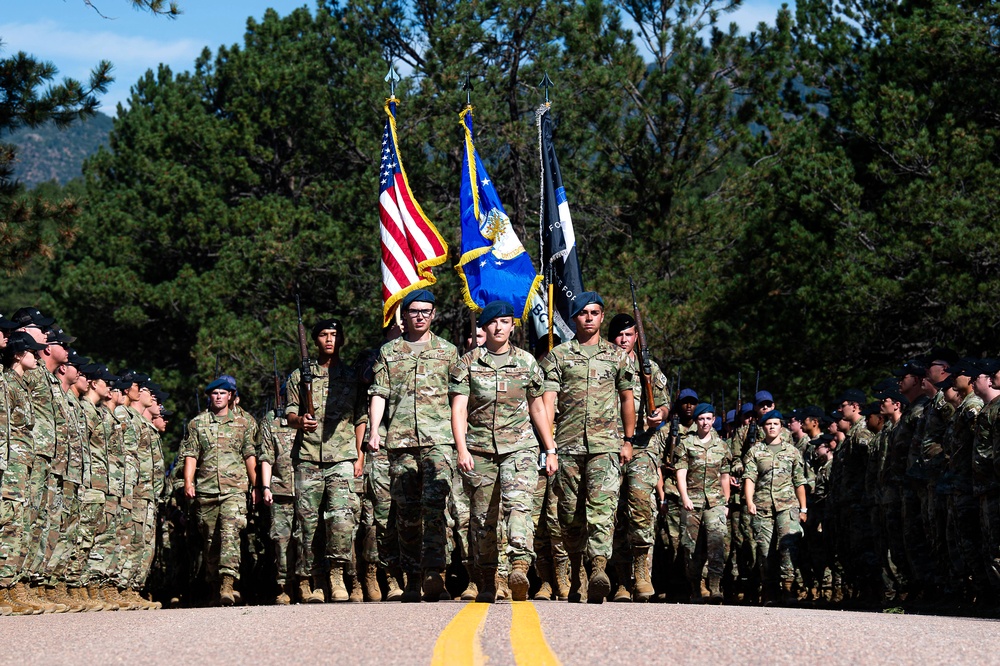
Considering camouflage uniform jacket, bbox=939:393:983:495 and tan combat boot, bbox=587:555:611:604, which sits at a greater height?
camouflage uniform jacket, bbox=939:393:983:495

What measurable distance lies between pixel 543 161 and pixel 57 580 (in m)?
7.76

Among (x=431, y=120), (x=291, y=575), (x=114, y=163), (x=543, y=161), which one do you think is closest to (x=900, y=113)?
(x=431, y=120)

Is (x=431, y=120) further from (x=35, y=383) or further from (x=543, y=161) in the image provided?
(x=35, y=383)

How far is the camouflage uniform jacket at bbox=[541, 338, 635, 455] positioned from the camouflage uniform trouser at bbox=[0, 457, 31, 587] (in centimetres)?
433

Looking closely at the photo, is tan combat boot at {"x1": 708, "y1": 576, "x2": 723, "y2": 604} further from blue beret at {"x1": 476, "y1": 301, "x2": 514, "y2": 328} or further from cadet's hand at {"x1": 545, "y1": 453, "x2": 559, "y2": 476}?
blue beret at {"x1": 476, "y1": 301, "x2": 514, "y2": 328}

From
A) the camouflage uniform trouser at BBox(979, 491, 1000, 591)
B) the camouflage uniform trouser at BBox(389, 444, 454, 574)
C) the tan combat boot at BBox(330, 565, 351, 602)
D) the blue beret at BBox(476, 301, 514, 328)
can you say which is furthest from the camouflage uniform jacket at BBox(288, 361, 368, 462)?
the camouflage uniform trouser at BBox(979, 491, 1000, 591)

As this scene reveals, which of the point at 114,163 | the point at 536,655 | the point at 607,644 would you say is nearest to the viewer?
the point at 536,655

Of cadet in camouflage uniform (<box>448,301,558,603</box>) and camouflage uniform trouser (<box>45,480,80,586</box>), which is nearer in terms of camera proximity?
cadet in camouflage uniform (<box>448,301,558,603</box>)

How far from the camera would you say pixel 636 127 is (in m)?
28.7

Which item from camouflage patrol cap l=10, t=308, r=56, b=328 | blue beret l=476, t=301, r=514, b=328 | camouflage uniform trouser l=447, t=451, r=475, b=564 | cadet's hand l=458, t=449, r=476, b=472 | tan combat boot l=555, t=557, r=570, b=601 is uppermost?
camouflage patrol cap l=10, t=308, r=56, b=328

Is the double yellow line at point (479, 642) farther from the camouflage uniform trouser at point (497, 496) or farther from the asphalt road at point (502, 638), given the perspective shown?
the camouflage uniform trouser at point (497, 496)

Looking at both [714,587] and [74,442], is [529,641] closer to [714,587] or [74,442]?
[74,442]

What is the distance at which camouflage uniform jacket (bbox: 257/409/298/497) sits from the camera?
47.7 feet

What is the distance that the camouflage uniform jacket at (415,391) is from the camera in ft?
39.1
